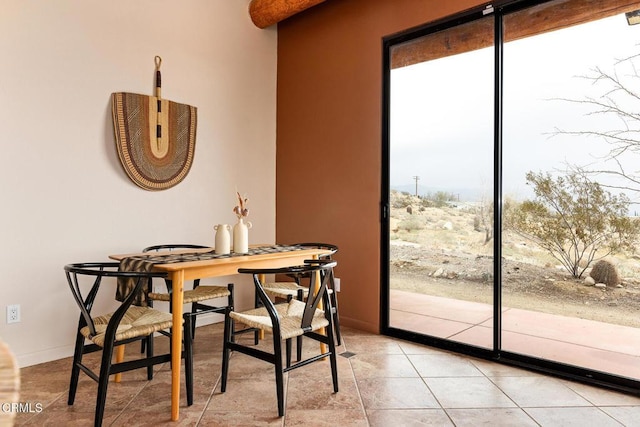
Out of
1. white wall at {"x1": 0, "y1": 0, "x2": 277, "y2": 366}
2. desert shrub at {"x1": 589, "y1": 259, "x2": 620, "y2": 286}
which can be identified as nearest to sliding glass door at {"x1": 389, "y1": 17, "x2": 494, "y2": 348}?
desert shrub at {"x1": 589, "y1": 259, "x2": 620, "y2": 286}

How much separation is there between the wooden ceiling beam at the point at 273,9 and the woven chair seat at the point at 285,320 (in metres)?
2.71

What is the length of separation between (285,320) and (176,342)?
580 mm

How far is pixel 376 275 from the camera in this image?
11.6ft

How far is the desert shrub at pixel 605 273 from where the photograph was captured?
8.25ft

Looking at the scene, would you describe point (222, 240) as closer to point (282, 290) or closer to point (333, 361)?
point (282, 290)

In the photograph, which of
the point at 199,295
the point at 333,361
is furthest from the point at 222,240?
the point at 333,361

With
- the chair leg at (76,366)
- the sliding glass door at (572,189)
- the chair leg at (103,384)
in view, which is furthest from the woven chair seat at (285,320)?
the sliding glass door at (572,189)

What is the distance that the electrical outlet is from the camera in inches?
106

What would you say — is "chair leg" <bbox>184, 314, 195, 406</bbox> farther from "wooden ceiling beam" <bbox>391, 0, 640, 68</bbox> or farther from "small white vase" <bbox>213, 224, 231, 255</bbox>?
"wooden ceiling beam" <bbox>391, 0, 640, 68</bbox>

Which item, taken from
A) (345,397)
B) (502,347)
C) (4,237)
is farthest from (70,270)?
(502,347)

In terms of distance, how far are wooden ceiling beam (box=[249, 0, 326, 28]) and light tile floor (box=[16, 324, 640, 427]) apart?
3.02 metres

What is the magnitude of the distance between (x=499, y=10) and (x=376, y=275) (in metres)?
Answer: 2.17

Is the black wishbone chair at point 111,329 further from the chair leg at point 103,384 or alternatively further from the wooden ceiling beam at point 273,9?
the wooden ceiling beam at point 273,9

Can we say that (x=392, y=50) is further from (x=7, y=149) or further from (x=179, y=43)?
(x=7, y=149)
